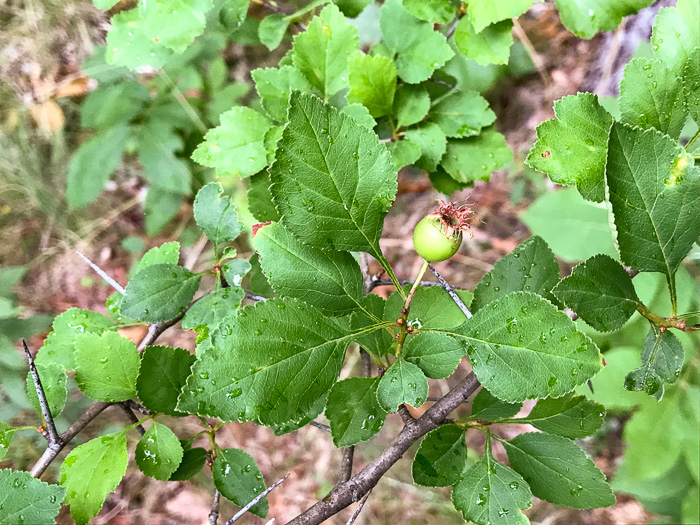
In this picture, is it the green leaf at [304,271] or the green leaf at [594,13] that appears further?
the green leaf at [594,13]

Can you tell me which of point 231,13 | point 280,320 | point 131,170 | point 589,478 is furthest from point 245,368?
point 131,170

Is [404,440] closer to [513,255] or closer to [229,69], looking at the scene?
[513,255]

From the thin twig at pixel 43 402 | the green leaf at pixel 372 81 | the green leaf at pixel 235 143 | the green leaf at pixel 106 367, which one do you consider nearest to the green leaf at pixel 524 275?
the green leaf at pixel 372 81

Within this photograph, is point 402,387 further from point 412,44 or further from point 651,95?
point 412,44

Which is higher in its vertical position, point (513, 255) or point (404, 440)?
point (513, 255)

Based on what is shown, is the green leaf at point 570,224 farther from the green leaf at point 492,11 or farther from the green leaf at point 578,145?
the green leaf at point 578,145

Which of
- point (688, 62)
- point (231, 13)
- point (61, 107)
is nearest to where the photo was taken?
point (688, 62)
